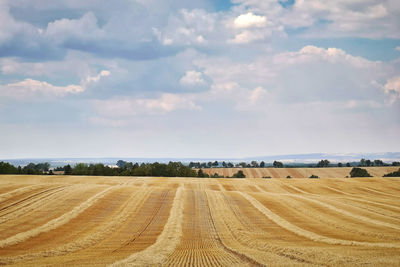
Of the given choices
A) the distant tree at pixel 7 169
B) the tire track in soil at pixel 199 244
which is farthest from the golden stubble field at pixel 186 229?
the distant tree at pixel 7 169

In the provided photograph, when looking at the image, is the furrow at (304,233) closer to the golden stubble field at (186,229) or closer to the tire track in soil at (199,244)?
the golden stubble field at (186,229)

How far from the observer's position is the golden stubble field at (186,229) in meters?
19.4

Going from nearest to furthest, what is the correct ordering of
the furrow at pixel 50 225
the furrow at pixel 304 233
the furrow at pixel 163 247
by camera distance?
1. the furrow at pixel 163 247
2. the furrow at pixel 304 233
3. the furrow at pixel 50 225

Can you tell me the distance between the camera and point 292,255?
19.8 metres

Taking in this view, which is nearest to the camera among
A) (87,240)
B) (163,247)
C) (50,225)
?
(163,247)

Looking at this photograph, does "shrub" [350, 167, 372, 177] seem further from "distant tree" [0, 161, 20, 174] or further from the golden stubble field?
"distant tree" [0, 161, 20, 174]

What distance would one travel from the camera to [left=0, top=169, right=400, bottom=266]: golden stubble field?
19.4m

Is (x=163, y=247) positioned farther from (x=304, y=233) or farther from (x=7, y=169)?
(x=7, y=169)

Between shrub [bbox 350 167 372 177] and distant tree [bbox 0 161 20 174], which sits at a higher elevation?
distant tree [bbox 0 161 20 174]

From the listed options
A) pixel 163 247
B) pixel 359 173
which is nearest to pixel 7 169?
pixel 163 247

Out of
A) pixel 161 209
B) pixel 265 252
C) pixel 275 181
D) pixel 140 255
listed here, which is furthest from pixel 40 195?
pixel 275 181

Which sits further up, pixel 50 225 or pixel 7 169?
pixel 7 169

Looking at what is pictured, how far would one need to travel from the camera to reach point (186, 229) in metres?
30.7

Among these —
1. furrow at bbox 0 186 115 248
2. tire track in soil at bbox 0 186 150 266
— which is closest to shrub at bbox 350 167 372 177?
tire track in soil at bbox 0 186 150 266
